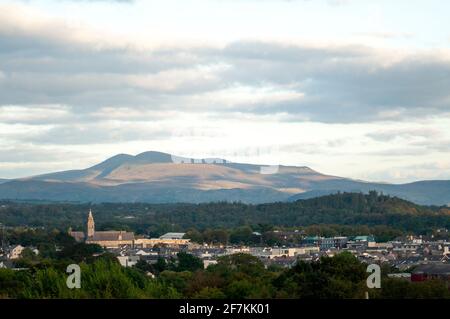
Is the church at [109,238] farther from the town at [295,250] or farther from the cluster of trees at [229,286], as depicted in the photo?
the cluster of trees at [229,286]

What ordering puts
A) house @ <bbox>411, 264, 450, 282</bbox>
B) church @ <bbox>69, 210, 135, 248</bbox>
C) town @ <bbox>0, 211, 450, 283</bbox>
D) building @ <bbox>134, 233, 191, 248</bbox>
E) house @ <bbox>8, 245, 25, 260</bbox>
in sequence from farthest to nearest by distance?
church @ <bbox>69, 210, 135, 248</bbox>
building @ <bbox>134, 233, 191, 248</bbox>
house @ <bbox>8, 245, 25, 260</bbox>
town @ <bbox>0, 211, 450, 283</bbox>
house @ <bbox>411, 264, 450, 282</bbox>


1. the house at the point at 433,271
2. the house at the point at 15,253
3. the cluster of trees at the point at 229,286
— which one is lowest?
the house at the point at 433,271

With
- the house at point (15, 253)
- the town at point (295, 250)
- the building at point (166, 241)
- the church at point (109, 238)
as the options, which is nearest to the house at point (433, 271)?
the town at point (295, 250)

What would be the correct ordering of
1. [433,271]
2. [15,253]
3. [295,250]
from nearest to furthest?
[433,271], [15,253], [295,250]

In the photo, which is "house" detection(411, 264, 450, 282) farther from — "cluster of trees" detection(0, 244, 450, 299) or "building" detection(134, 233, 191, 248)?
"building" detection(134, 233, 191, 248)

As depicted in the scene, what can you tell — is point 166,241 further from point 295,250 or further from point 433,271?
point 433,271

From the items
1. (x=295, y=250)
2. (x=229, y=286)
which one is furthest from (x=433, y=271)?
(x=295, y=250)

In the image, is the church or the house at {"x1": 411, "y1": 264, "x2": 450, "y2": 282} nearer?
the house at {"x1": 411, "y1": 264, "x2": 450, "y2": 282}

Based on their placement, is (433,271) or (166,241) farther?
(166,241)

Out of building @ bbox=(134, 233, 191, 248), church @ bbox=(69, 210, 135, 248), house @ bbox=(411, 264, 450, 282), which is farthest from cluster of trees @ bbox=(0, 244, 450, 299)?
church @ bbox=(69, 210, 135, 248)
